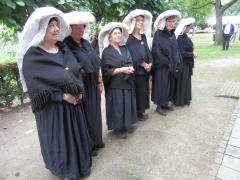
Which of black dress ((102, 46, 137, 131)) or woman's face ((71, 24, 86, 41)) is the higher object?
woman's face ((71, 24, 86, 41))

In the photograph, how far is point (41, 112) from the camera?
314 centimetres

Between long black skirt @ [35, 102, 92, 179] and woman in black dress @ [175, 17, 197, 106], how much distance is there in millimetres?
3278

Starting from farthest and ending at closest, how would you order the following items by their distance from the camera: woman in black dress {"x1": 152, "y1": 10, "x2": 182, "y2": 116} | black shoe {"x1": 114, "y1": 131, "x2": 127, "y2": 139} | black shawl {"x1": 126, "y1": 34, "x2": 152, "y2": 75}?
woman in black dress {"x1": 152, "y1": 10, "x2": 182, "y2": 116}, black shawl {"x1": 126, "y1": 34, "x2": 152, "y2": 75}, black shoe {"x1": 114, "y1": 131, "x2": 127, "y2": 139}

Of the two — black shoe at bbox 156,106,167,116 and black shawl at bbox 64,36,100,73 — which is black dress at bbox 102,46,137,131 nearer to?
black shawl at bbox 64,36,100,73

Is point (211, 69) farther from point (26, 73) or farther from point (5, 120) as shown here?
point (26, 73)

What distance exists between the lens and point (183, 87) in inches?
239

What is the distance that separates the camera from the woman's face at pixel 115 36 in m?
4.21

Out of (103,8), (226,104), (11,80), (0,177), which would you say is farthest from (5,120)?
(226,104)

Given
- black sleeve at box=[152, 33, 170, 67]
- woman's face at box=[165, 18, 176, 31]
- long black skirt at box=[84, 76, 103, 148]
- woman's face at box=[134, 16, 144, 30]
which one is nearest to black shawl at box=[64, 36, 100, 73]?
long black skirt at box=[84, 76, 103, 148]

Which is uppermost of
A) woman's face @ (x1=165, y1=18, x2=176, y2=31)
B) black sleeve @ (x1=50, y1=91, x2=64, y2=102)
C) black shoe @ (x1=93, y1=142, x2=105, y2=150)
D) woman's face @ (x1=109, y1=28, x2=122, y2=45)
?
woman's face @ (x1=165, y1=18, x2=176, y2=31)

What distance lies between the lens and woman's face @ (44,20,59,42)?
301 cm

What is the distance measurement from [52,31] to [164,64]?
2855mm

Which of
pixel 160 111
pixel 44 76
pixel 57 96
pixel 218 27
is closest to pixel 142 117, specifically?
pixel 160 111

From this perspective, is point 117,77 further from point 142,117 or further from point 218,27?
point 218,27
